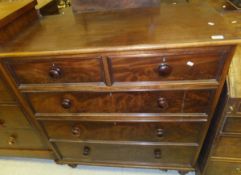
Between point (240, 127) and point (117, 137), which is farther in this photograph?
point (117, 137)

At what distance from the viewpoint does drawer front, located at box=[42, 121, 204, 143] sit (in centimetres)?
100

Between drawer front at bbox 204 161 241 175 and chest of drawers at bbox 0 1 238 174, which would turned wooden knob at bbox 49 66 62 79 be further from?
drawer front at bbox 204 161 241 175

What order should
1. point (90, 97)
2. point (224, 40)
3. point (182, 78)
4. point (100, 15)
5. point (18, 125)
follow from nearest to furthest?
point (224, 40) < point (182, 78) < point (90, 97) < point (100, 15) < point (18, 125)

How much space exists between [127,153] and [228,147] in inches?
22.4

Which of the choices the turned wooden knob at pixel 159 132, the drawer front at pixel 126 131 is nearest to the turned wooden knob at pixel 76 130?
the drawer front at pixel 126 131

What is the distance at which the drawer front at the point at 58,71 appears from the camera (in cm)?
80

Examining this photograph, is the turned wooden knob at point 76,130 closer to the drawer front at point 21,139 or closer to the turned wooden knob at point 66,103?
the turned wooden knob at point 66,103

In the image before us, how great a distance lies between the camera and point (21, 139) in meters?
1.30

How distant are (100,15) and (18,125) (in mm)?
841

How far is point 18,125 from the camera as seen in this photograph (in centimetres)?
120

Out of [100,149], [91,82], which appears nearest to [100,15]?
[91,82]

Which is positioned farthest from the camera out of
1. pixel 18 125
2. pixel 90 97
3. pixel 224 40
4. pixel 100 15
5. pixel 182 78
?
pixel 18 125

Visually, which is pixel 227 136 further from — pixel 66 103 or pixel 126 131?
pixel 66 103

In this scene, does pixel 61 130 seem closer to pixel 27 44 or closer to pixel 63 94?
pixel 63 94
